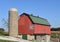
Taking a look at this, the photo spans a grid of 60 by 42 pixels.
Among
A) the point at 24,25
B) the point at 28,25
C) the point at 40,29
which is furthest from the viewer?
the point at 40,29

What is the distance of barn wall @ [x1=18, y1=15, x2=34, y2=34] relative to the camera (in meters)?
41.9

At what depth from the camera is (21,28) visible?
42844mm

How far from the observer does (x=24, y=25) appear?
139 feet

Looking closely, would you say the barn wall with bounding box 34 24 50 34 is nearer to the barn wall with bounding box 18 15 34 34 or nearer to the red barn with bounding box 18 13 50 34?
the red barn with bounding box 18 13 50 34

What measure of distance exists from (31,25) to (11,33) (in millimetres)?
4803

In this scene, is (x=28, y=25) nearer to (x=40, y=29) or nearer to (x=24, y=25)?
(x=24, y=25)

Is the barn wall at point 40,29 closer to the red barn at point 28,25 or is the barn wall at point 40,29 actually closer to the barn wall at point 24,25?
the red barn at point 28,25

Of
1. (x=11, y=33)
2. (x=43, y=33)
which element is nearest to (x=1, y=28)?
(x=43, y=33)

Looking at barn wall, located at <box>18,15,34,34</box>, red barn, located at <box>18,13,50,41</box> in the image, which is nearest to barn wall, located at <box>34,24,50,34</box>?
red barn, located at <box>18,13,50,41</box>

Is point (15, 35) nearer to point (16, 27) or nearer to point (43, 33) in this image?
point (16, 27)

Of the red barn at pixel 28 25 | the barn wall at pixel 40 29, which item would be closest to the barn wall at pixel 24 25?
the red barn at pixel 28 25

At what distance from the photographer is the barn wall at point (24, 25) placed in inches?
1649

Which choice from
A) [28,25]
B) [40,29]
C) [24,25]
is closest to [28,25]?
[28,25]

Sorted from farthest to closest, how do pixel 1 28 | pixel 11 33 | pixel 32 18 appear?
pixel 1 28, pixel 32 18, pixel 11 33
